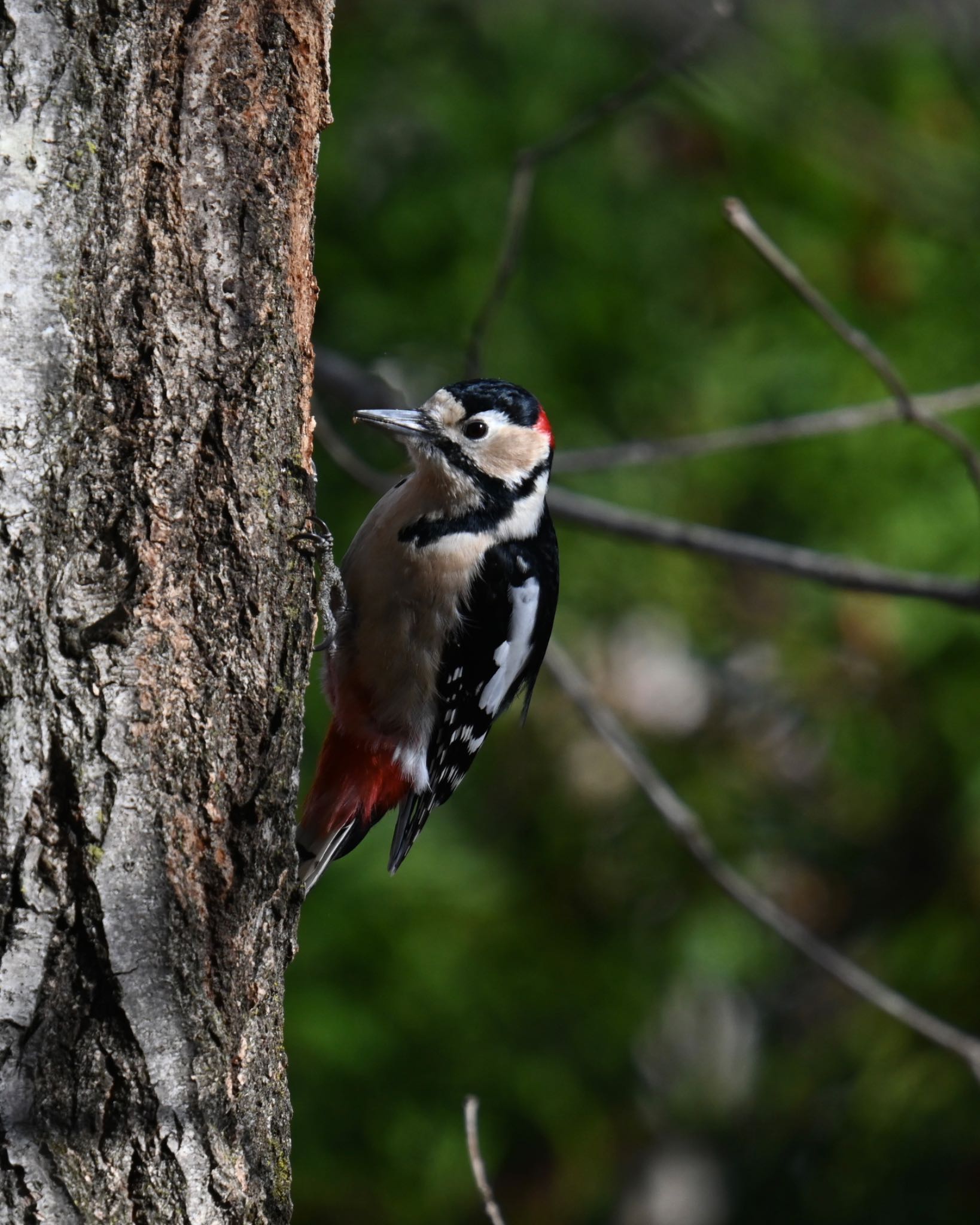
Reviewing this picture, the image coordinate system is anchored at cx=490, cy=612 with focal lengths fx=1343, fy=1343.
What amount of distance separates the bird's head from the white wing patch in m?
0.23

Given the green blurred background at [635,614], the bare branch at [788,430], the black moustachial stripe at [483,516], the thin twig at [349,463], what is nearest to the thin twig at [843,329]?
the bare branch at [788,430]

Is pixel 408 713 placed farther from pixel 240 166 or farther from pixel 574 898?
pixel 574 898

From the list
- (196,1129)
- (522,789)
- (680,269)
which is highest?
(680,269)

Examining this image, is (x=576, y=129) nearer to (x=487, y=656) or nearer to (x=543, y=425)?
(x=543, y=425)

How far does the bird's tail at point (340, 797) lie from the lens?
8.68 ft

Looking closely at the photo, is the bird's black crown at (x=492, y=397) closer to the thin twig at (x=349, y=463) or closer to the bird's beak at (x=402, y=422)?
the bird's beak at (x=402, y=422)

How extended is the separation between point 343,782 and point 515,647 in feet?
1.48

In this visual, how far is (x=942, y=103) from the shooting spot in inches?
178

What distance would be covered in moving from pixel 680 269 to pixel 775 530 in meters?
1.01

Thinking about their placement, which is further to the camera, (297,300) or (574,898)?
(574,898)

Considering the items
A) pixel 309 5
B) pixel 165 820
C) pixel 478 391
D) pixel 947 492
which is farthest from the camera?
pixel 947 492

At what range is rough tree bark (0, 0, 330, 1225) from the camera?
142 centimetres

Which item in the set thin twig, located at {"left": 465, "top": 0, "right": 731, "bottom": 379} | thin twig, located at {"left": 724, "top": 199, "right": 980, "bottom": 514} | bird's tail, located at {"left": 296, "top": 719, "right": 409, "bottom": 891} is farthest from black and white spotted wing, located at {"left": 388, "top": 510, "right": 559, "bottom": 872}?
thin twig, located at {"left": 724, "top": 199, "right": 980, "bottom": 514}

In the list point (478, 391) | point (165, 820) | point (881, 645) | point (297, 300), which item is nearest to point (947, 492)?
point (881, 645)
